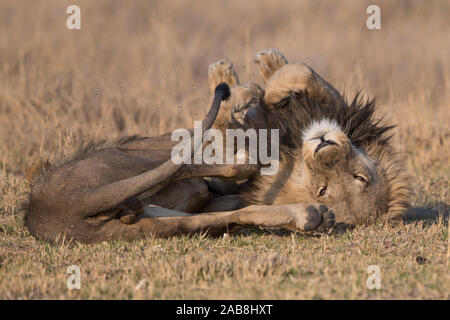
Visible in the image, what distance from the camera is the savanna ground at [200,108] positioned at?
10.2 feet

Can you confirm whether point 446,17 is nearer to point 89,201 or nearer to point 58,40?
point 58,40

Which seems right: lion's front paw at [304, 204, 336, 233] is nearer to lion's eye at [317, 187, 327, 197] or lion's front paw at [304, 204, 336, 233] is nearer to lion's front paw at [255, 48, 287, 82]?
lion's eye at [317, 187, 327, 197]

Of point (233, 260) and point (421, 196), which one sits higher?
point (421, 196)

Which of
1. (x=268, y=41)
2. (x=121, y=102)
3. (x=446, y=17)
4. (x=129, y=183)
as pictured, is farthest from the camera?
(x=446, y=17)

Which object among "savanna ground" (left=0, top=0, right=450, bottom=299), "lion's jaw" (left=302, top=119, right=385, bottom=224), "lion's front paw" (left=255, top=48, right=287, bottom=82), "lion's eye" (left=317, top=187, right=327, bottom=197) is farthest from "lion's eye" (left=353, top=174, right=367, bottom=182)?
"lion's front paw" (left=255, top=48, right=287, bottom=82)

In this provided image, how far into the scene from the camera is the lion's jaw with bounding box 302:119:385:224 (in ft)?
13.2

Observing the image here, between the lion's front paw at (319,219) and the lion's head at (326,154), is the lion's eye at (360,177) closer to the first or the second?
the lion's head at (326,154)

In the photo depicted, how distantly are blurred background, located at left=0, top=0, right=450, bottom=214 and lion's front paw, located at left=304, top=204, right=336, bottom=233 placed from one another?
162cm

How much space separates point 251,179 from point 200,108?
163 inches

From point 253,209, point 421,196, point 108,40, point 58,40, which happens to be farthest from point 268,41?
point 253,209

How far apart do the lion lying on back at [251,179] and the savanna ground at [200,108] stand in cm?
14

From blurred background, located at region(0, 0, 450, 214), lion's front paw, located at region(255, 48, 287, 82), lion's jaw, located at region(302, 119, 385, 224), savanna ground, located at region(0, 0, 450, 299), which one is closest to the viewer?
→ savanna ground, located at region(0, 0, 450, 299)

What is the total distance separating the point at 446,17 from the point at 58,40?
7.68 m

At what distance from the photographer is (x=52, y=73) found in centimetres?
920
